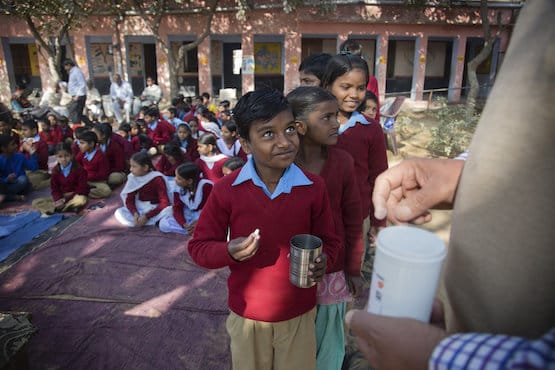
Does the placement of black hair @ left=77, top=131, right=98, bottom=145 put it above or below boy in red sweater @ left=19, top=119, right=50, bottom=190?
above

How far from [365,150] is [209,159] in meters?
2.73

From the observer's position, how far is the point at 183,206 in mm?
4516

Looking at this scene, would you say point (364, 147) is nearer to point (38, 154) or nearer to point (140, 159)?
point (140, 159)

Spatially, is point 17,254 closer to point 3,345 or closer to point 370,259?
point 3,345

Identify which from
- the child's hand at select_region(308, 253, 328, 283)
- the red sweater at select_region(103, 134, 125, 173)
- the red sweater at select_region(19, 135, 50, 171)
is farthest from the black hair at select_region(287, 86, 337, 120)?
the red sweater at select_region(19, 135, 50, 171)

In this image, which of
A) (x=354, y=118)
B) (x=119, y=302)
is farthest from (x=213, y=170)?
(x=354, y=118)

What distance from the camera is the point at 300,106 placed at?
6.56 feet

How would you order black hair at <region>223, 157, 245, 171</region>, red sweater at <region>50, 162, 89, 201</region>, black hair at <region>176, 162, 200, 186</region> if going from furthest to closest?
red sweater at <region>50, 162, 89, 201</region> → black hair at <region>176, 162, 200, 186</region> → black hair at <region>223, 157, 245, 171</region>

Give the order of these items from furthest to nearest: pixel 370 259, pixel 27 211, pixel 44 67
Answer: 1. pixel 44 67
2. pixel 27 211
3. pixel 370 259

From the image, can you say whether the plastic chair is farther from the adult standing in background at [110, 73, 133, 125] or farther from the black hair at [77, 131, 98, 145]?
the adult standing in background at [110, 73, 133, 125]

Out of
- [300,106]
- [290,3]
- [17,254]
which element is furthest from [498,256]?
[290,3]

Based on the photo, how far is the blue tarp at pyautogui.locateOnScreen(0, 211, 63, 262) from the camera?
13.5ft

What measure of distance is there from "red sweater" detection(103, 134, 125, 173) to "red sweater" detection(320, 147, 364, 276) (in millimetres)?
5027

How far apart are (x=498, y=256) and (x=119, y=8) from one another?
50.9ft
